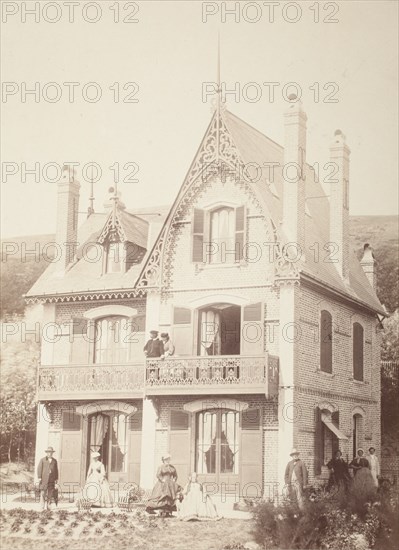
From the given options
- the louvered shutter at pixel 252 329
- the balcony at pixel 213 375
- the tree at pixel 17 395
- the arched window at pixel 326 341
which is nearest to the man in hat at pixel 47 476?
the tree at pixel 17 395

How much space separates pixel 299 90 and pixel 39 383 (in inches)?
301

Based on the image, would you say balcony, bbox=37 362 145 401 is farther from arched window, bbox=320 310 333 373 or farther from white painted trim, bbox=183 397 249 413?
arched window, bbox=320 310 333 373

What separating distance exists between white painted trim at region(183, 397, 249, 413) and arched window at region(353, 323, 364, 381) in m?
2.92

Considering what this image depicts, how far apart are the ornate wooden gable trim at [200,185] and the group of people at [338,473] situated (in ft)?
13.6

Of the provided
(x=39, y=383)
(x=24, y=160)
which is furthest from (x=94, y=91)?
(x=39, y=383)

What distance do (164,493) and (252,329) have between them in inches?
140

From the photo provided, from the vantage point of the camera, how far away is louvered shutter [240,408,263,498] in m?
17.8

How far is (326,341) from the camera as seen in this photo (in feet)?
61.7

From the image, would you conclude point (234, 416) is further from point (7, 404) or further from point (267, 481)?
point (7, 404)

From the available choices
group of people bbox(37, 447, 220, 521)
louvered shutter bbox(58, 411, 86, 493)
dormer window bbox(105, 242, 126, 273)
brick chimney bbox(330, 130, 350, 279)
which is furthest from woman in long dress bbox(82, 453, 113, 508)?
brick chimney bbox(330, 130, 350, 279)

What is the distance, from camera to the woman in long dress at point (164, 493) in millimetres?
16219

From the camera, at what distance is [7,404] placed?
68.5 feet

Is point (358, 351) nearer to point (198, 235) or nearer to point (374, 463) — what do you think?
point (374, 463)

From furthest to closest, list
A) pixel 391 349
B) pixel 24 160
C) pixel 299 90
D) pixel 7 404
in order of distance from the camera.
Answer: pixel 391 349 < pixel 7 404 < pixel 24 160 < pixel 299 90
